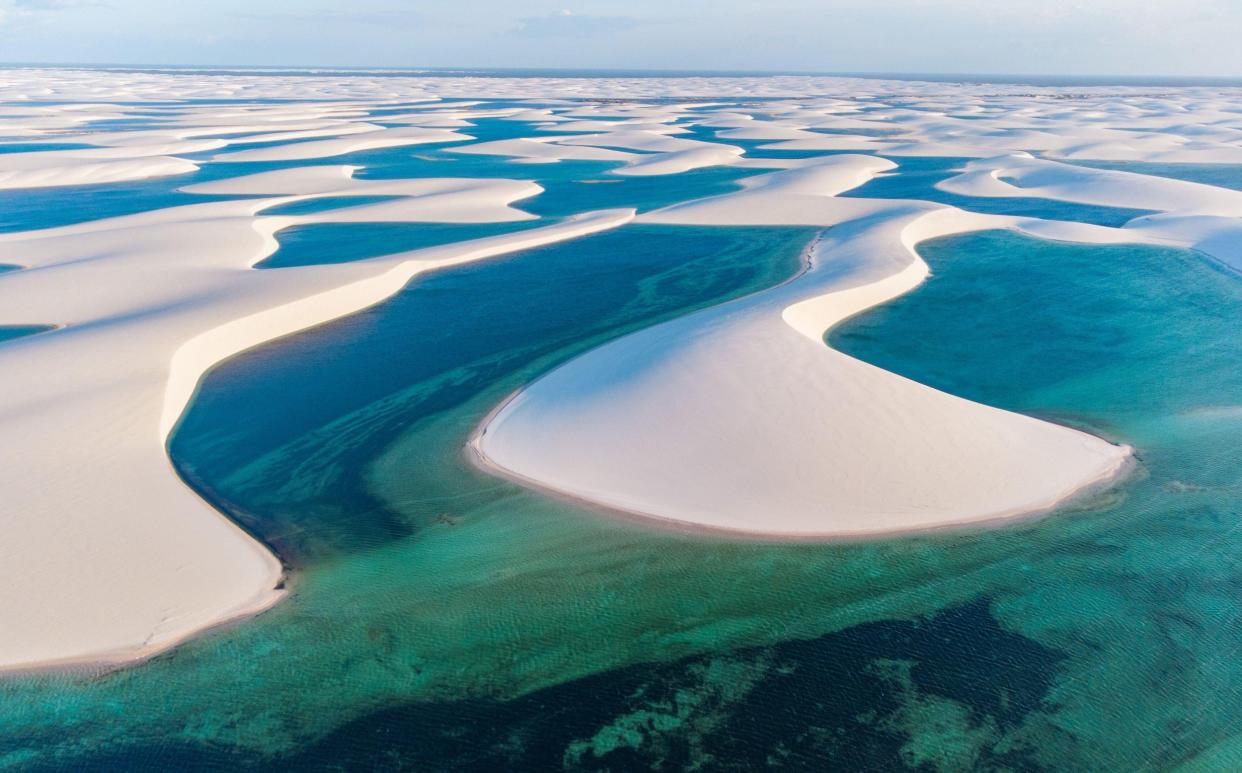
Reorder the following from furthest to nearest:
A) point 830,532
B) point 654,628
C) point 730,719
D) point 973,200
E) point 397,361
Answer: point 973,200 → point 397,361 → point 830,532 → point 654,628 → point 730,719

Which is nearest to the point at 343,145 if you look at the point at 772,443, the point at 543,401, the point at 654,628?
the point at 543,401

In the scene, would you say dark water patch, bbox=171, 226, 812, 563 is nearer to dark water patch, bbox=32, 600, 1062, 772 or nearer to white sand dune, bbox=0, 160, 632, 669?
white sand dune, bbox=0, 160, 632, 669

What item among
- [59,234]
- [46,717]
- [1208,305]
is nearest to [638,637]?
[46,717]

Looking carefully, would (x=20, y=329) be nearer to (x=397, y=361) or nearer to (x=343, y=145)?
(x=397, y=361)

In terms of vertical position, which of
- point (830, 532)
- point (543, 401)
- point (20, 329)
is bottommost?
point (20, 329)

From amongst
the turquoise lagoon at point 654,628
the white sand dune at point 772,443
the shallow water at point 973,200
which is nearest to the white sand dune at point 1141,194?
the shallow water at point 973,200

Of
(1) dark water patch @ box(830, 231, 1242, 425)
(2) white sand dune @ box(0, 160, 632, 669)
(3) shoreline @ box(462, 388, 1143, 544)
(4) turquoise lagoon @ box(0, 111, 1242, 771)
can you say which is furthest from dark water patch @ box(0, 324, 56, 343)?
(1) dark water patch @ box(830, 231, 1242, 425)

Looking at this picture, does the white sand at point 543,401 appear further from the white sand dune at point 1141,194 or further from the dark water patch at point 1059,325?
the dark water patch at point 1059,325
